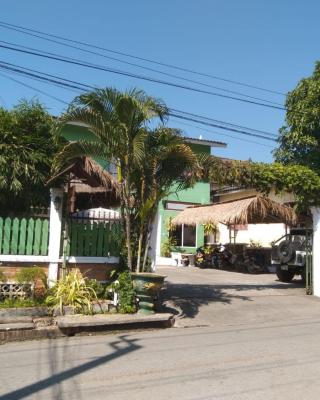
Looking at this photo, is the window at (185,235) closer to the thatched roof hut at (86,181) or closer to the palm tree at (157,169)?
the thatched roof hut at (86,181)

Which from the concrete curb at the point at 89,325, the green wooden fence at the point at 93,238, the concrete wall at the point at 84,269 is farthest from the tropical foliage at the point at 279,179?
the concrete curb at the point at 89,325

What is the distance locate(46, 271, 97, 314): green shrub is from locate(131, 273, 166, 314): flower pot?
94 cm

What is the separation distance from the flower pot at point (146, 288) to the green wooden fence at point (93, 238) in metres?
1.36

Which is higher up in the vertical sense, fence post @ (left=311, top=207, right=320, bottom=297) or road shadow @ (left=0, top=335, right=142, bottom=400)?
fence post @ (left=311, top=207, right=320, bottom=297)

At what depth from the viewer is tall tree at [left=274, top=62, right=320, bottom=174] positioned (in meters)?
17.8

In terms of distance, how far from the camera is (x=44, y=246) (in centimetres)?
1126

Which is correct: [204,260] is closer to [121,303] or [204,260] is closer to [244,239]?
[244,239]

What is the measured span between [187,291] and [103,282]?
3556 millimetres

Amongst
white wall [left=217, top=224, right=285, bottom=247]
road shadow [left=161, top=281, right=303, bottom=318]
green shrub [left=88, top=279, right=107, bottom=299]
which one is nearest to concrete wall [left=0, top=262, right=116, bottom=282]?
green shrub [left=88, top=279, right=107, bottom=299]

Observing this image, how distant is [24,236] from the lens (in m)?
11.1

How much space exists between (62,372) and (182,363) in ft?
5.58

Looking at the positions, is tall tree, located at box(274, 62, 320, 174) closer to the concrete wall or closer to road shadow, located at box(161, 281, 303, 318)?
road shadow, located at box(161, 281, 303, 318)

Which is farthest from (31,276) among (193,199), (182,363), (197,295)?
(193,199)

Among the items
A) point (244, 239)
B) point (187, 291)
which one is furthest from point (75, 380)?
point (244, 239)
